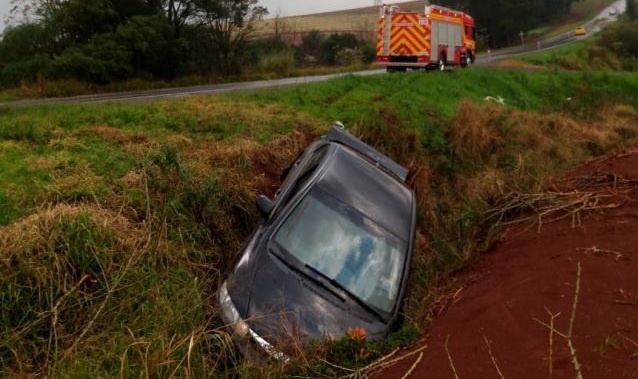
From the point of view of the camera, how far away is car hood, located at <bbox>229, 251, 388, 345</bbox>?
16.6 ft

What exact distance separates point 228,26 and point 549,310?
29.2 metres

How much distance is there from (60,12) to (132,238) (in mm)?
24929

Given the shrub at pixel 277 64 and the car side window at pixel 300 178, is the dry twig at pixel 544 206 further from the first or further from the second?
the shrub at pixel 277 64

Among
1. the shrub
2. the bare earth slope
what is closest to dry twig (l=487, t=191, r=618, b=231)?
the bare earth slope

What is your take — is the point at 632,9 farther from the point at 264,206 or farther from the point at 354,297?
the point at 354,297

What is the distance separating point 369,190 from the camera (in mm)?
6758

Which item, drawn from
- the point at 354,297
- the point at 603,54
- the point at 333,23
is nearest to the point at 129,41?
the point at 354,297

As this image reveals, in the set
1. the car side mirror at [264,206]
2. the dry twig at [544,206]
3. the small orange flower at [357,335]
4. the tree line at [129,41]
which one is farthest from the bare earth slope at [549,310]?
the tree line at [129,41]

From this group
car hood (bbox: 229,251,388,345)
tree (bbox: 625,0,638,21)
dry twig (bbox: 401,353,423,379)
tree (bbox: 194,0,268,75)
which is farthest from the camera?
tree (bbox: 625,0,638,21)

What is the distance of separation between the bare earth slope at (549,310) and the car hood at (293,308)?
2.07 ft

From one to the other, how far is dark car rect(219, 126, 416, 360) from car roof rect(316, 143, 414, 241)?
1cm

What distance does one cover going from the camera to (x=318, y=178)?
6.42m

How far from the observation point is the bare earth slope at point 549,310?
4043 millimetres

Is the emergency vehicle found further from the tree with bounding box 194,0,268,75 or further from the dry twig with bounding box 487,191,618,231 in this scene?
the dry twig with bounding box 487,191,618,231
